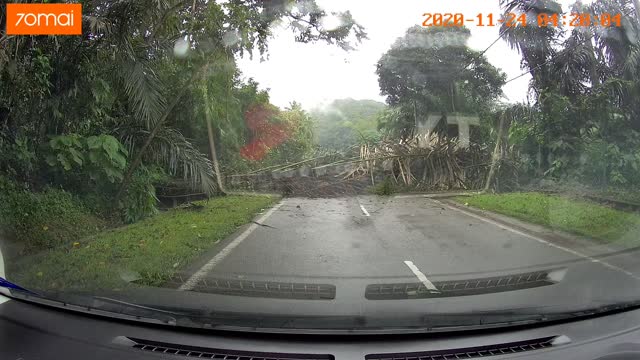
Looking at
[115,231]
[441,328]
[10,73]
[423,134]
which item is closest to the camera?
[441,328]

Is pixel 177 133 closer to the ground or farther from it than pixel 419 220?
farther from it

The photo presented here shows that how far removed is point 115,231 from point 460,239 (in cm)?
564

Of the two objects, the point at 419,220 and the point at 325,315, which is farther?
the point at 419,220

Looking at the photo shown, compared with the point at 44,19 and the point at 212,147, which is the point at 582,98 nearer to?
the point at 212,147

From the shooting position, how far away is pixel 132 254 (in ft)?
21.0

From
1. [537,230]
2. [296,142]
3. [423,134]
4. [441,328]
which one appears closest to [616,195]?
[537,230]

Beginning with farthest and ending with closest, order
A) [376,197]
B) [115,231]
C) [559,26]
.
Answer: [376,197], [559,26], [115,231]

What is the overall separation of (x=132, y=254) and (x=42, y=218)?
2.18 meters

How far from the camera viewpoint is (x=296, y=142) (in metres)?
11.6

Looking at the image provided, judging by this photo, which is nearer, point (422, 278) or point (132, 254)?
point (422, 278)

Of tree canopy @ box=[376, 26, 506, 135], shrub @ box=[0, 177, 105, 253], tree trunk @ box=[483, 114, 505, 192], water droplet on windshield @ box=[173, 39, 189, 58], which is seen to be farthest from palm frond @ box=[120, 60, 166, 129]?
tree trunk @ box=[483, 114, 505, 192]

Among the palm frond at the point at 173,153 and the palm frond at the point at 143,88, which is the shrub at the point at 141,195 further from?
the palm frond at the point at 143,88

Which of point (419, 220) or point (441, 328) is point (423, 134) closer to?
point (419, 220)

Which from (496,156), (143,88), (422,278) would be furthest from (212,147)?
(496,156)
